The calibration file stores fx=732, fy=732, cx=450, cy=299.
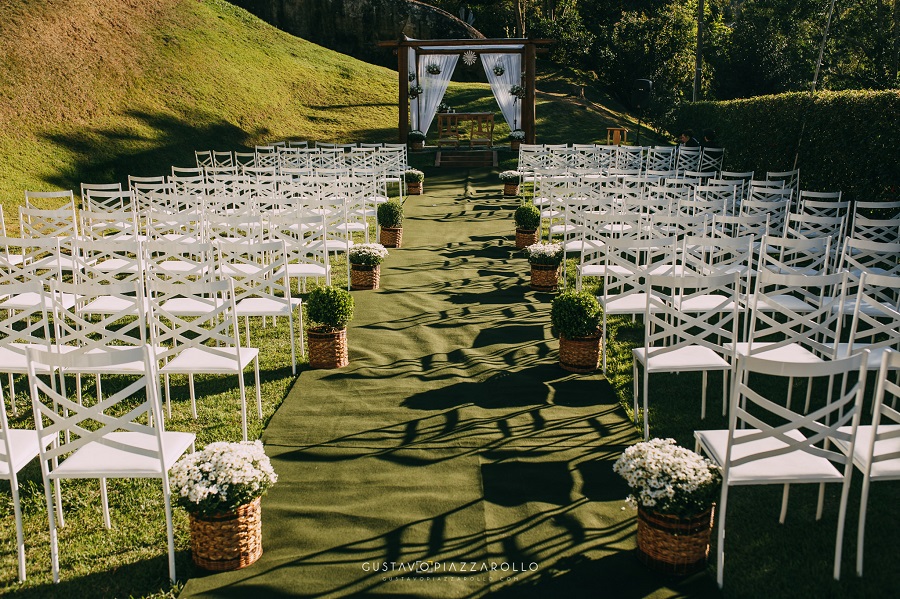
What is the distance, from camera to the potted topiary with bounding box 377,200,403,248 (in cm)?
1053

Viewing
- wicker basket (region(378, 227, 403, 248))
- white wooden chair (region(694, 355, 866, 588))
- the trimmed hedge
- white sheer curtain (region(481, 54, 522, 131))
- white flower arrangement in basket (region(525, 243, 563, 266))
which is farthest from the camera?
white sheer curtain (region(481, 54, 522, 131))

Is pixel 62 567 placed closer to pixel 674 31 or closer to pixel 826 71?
pixel 826 71

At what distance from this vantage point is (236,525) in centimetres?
338

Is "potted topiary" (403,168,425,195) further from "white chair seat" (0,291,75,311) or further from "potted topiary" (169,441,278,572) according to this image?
"potted topiary" (169,441,278,572)

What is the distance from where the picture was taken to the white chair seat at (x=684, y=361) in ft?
15.0

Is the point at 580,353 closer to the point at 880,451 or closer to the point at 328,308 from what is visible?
the point at 328,308

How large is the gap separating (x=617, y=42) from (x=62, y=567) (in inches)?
1346

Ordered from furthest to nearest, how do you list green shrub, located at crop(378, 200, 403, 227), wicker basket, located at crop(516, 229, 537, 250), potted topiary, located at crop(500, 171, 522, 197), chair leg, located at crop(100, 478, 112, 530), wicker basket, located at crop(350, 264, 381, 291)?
potted topiary, located at crop(500, 171, 522, 197), green shrub, located at crop(378, 200, 403, 227), wicker basket, located at crop(516, 229, 537, 250), wicker basket, located at crop(350, 264, 381, 291), chair leg, located at crop(100, 478, 112, 530)

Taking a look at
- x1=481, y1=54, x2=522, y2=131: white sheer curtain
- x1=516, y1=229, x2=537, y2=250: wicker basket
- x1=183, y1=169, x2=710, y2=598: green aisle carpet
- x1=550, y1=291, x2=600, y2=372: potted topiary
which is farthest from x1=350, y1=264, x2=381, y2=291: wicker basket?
→ x1=481, y1=54, x2=522, y2=131: white sheer curtain

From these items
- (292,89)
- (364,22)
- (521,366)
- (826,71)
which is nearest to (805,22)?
(826,71)

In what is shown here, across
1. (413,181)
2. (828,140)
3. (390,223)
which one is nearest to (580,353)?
(390,223)

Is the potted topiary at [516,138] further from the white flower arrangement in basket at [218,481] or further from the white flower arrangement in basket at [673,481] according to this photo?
the white flower arrangement in basket at [218,481]

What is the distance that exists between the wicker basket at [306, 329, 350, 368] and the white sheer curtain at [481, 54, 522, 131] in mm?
17093

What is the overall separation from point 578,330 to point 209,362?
2737 millimetres
